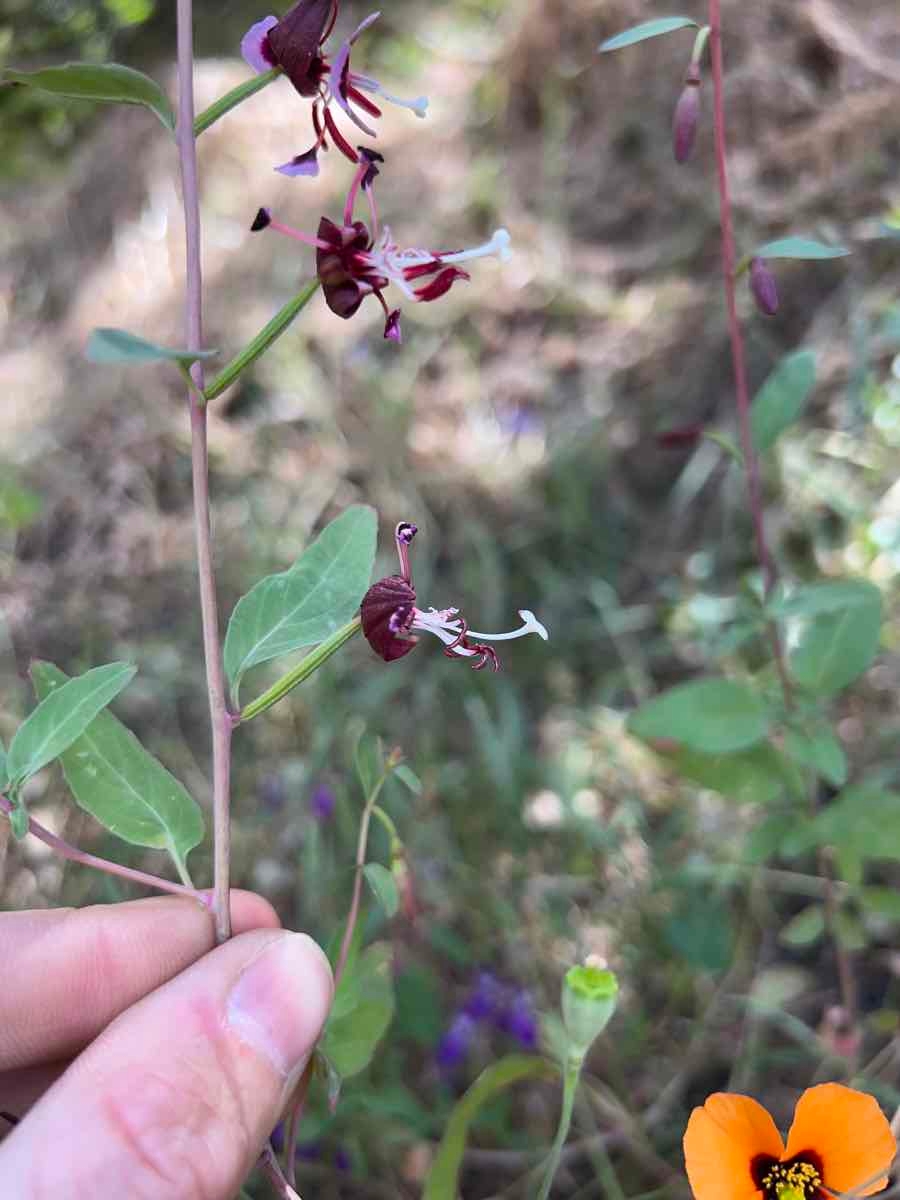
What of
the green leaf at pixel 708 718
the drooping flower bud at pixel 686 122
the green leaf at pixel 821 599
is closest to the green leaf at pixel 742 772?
the green leaf at pixel 708 718

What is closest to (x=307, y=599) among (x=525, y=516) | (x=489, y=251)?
(x=489, y=251)

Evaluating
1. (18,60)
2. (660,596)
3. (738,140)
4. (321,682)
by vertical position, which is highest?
(18,60)

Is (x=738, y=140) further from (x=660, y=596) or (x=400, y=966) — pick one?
(x=400, y=966)

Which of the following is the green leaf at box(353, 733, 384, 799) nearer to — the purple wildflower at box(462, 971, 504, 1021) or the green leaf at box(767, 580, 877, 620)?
the green leaf at box(767, 580, 877, 620)

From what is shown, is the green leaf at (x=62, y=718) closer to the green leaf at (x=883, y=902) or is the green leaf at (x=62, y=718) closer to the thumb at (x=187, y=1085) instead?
the thumb at (x=187, y=1085)

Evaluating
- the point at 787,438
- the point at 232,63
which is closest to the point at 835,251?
the point at 787,438

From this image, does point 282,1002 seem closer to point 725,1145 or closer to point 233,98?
point 725,1145

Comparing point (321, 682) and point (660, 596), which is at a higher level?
point (321, 682)
